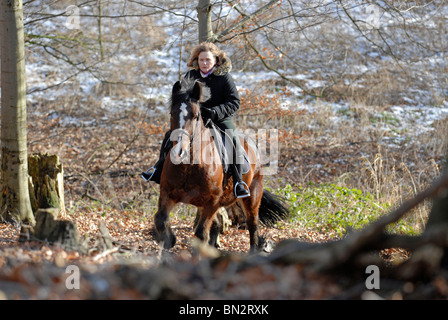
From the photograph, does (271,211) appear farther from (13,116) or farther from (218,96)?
(13,116)

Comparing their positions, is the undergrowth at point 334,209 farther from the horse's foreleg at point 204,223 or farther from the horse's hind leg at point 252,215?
the horse's foreleg at point 204,223

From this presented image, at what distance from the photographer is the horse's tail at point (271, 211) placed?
793cm

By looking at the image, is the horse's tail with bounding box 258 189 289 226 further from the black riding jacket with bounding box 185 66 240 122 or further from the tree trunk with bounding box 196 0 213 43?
the tree trunk with bounding box 196 0 213 43

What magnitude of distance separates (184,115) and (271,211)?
3291 mm

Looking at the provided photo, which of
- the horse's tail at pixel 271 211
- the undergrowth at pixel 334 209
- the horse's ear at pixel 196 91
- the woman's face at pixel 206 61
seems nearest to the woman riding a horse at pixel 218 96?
the woman's face at pixel 206 61

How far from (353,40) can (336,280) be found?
18.6 meters

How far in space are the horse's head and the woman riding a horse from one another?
51cm

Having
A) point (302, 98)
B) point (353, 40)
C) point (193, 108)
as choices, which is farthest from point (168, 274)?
point (353, 40)

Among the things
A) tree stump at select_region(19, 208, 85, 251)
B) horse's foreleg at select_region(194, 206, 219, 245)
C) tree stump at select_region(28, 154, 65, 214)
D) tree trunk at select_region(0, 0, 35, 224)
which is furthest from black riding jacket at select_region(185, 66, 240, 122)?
tree stump at select_region(28, 154, 65, 214)

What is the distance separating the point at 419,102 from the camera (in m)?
16.9

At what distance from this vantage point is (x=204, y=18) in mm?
7988

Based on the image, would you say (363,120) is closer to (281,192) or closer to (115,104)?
(281,192)

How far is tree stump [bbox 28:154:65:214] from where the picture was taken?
24.9 ft
